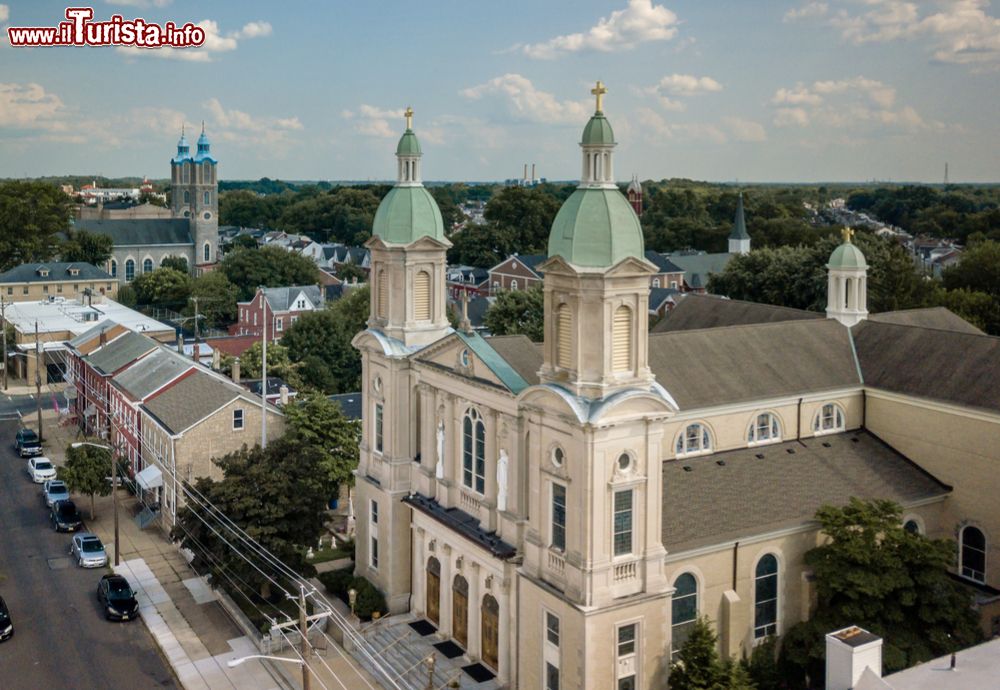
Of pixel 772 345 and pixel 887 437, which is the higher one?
pixel 772 345

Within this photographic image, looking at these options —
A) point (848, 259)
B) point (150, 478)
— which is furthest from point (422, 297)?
point (150, 478)

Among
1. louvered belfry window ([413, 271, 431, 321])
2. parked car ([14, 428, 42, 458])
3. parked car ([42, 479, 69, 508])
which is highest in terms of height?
louvered belfry window ([413, 271, 431, 321])

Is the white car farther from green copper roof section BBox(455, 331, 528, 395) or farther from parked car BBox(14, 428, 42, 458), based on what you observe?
green copper roof section BBox(455, 331, 528, 395)

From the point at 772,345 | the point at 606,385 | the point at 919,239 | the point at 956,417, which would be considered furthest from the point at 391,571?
the point at 919,239

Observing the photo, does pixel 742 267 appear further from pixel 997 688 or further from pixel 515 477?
pixel 997 688

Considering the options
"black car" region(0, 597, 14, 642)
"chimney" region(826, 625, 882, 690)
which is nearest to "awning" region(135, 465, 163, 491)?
"black car" region(0, 597, 14, 642)

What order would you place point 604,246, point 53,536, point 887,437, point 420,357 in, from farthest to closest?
point 53,536, point 887,437, point 420,357, point 604,246
